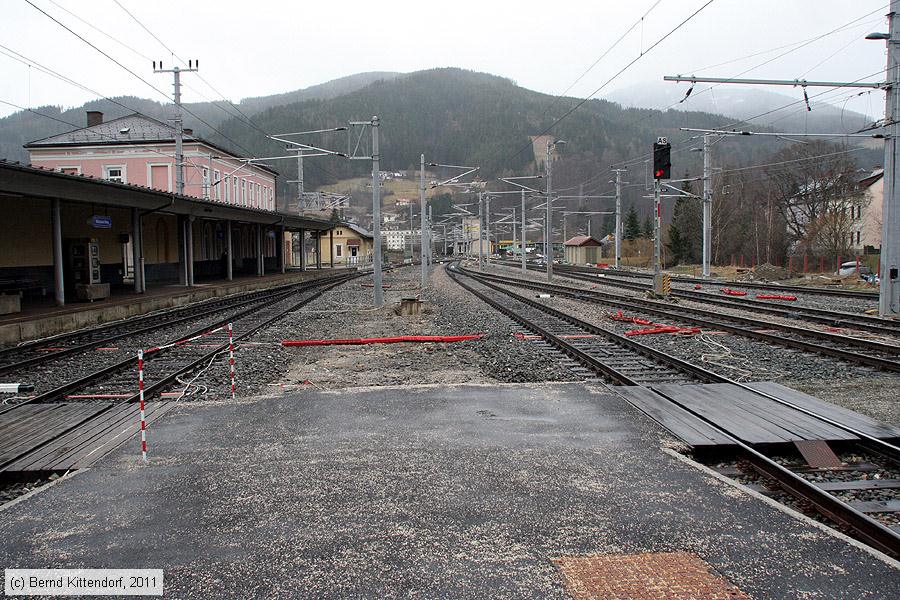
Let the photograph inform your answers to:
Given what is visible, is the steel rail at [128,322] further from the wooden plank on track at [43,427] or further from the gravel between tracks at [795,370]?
the gravel between tracks at [795,370]

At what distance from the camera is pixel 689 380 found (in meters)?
10.2

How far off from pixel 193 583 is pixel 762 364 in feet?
34.3

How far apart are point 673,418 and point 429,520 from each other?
3.85 metres

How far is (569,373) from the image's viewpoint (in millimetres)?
10984

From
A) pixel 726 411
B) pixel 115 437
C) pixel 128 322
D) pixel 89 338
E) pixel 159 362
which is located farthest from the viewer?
pixel 128 322

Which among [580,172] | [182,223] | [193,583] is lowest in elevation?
[193,583]

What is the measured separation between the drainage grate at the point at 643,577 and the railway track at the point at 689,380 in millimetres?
1355

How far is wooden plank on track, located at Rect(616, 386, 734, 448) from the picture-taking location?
6.66m

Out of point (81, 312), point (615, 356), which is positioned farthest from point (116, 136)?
point (615, 356)

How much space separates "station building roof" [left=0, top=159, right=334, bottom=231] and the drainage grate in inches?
750

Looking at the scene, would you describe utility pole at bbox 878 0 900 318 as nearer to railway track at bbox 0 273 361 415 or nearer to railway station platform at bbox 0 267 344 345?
railway track at bbox 0 273 361 415

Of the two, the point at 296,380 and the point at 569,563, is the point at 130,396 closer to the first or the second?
the point at 296,380

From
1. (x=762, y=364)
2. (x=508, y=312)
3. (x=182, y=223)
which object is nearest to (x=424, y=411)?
(x=762, y=364)

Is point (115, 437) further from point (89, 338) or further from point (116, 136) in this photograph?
point (116, 136)
